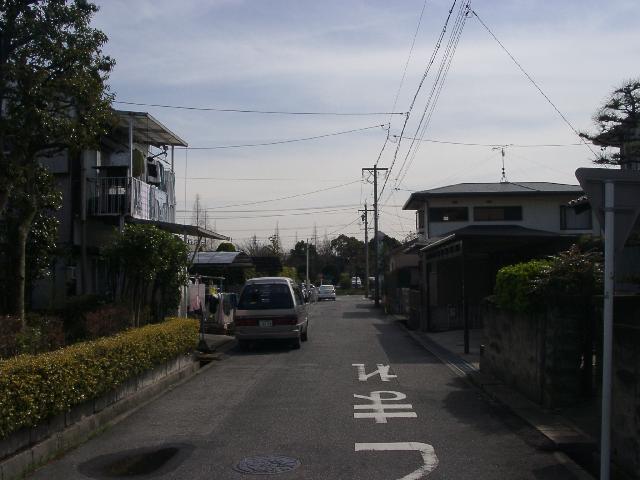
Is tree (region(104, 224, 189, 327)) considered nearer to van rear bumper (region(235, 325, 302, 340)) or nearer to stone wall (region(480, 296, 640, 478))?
van rear bumper (region(235, 325, 302, 340))

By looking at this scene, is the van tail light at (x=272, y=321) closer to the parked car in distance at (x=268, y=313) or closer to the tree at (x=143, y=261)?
the parked car in distance at (x=268, y=313)

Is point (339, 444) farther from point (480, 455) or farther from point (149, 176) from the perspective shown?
point (149, 176)

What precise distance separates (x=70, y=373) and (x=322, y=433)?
301 centimetres

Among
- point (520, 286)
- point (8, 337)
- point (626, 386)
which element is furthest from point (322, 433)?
point (8, 337)

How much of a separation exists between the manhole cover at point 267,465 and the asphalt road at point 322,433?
30 millimetres

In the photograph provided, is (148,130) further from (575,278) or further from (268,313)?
(575,278)

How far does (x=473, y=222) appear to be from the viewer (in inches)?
1411

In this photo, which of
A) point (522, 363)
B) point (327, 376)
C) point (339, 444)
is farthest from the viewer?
point (327, 376)

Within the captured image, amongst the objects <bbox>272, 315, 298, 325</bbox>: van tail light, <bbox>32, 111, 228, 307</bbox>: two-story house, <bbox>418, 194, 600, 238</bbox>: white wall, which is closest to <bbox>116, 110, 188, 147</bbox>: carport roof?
<bbox>32, 111, 228, 307</bbox>: two-story house

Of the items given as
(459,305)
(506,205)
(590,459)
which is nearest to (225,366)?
(590,459)

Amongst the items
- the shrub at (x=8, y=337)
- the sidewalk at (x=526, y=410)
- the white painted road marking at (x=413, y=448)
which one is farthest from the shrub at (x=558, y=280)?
the shrub at (x=8, y=337)

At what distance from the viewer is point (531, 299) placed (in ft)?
31.9

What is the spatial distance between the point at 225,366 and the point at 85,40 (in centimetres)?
746

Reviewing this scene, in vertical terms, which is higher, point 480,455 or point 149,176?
point 149,176
